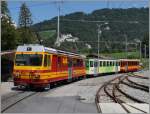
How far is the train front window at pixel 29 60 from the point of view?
26.0 metres

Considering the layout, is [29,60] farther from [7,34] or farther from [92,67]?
[92,67]

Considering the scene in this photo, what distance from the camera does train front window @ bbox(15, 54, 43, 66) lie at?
26.0 meters

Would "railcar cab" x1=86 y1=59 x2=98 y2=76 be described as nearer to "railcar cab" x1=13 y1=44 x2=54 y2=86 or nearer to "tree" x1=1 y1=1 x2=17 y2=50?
"tree" x1=1 y1=1 x2=17 y2=50

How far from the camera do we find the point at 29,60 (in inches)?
1032

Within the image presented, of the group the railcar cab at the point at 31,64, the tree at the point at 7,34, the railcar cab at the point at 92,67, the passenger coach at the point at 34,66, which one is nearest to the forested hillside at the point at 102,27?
the railcar cab at the point at 92,67

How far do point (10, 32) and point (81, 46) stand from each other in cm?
5743

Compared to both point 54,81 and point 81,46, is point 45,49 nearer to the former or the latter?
point 54,81

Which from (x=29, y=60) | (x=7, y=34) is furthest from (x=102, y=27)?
(x=29, y=60)

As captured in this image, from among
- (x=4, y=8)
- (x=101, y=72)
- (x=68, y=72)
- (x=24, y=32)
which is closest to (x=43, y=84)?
(x=68, y=72)

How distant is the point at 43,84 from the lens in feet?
85.5

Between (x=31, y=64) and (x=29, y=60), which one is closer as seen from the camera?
(x=31, y=64)

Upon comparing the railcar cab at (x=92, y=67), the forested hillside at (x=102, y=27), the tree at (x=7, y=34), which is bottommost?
the railcar cab at (x=92, y=67)

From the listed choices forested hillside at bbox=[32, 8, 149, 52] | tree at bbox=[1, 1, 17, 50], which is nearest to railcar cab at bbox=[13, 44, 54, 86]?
tree at bbox=[1, 1, 17, 50]

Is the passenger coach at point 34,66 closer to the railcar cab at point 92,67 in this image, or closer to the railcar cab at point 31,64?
the railcar cab at point 31,64
